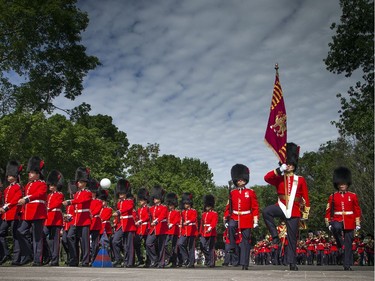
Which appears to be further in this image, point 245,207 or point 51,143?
point 51,143

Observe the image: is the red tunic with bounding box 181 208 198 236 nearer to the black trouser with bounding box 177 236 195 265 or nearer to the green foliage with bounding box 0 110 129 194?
the black trouser with bounding box 177 236 195 265

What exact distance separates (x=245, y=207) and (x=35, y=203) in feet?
15.5

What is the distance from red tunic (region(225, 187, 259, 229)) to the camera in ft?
35.0

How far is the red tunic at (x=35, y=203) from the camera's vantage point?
36.7 ft

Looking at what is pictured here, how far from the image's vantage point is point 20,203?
10680 millimetres

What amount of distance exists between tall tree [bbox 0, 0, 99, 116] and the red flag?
1148 cm

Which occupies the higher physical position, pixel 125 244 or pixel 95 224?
pixel 95 224

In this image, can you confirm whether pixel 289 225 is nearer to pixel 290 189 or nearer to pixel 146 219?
pixel 290 189

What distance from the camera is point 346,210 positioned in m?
11.2

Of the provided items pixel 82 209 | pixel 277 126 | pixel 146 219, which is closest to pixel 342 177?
pixel 277 126

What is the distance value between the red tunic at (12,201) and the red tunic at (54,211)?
102 cm

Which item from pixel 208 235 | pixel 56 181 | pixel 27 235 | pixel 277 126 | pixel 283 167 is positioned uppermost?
pixel 277 126

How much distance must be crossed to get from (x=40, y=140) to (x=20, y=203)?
13617 millimetres

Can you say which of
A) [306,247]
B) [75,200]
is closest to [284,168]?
[75,200]
